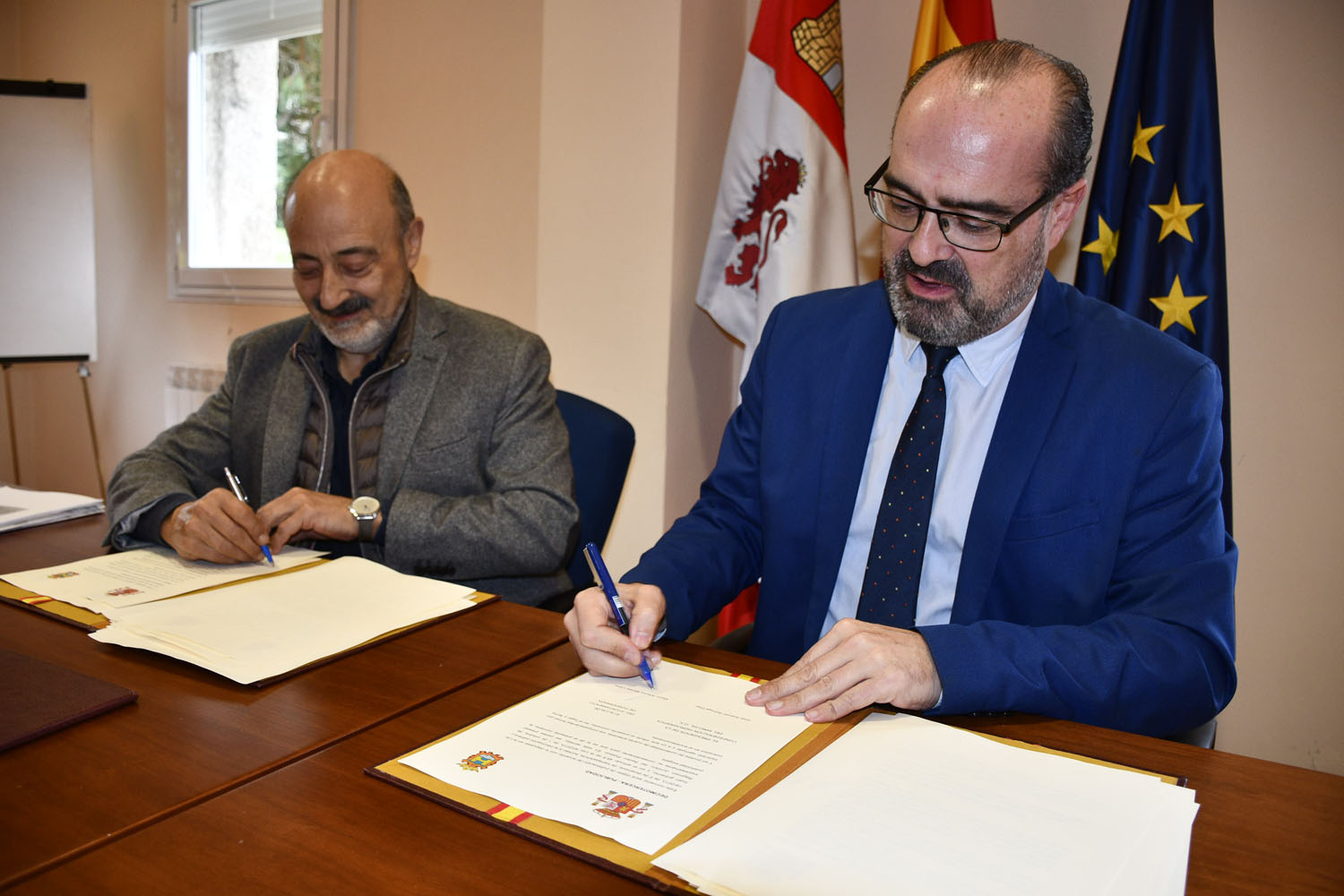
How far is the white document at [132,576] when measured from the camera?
4.22 ft

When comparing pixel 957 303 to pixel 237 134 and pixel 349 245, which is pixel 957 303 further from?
pixel 237 134

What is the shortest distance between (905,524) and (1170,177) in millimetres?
1369

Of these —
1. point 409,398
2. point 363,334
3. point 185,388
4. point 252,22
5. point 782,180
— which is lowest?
point 185,388

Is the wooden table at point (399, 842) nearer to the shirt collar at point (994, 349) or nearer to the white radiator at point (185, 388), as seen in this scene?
the shirt collar at point (994, 349)

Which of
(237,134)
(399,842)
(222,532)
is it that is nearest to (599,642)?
(399,842)

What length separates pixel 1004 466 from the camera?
1.31m

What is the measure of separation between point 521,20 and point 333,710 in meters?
2.72

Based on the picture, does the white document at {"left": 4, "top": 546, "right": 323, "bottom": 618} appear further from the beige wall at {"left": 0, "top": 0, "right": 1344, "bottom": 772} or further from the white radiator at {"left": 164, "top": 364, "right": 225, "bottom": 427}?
the white radiator at {"left": 164, "top": 364, "right": 225, "bottom": 427}

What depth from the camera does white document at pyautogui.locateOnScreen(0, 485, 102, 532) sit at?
5.61 feet

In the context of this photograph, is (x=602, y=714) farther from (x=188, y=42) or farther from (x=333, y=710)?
(x=188, y=42)

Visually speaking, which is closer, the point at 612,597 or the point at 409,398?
the point at 612,597

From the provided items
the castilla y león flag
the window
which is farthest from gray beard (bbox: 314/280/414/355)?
the window

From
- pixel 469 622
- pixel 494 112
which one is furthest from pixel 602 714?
pixel 494 112

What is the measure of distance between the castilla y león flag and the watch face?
1274 mm
